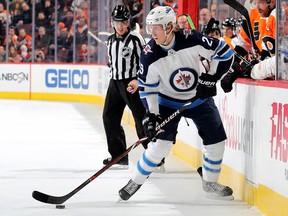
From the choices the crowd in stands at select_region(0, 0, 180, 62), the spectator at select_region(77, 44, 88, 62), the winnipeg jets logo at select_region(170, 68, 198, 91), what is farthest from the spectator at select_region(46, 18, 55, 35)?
the winnipeg jets logo at select_region(170, 68, 198, 91)

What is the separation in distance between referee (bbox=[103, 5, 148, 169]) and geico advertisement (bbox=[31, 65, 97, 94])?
8.64 meters

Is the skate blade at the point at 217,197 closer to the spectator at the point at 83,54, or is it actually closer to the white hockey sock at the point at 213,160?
the white hockey sock at the point at 213,160

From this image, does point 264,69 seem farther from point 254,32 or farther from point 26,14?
point 26,14

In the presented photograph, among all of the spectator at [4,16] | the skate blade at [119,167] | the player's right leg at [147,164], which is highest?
the spectator at [4,16]

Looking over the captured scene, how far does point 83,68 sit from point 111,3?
225cm

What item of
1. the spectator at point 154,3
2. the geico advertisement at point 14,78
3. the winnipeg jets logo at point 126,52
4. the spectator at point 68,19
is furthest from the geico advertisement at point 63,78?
the winnipeg jets logo at point 126,52

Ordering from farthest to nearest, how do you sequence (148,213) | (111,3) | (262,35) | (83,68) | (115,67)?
(83,68), (111,3), (115,67), (262,35), (148,213)

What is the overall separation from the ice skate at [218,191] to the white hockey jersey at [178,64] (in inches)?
24.7

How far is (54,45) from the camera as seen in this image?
660 inches

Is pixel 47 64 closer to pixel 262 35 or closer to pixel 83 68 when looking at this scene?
pixel 83 68

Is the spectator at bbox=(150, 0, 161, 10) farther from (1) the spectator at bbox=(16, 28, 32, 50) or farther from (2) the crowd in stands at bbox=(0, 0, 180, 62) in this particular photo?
(1) the spectator at bbox=(16, 28, 32, 50)

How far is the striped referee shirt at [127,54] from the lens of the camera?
22.4ft

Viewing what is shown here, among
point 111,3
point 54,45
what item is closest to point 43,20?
point 54,45

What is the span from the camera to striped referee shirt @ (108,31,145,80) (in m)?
6.84
